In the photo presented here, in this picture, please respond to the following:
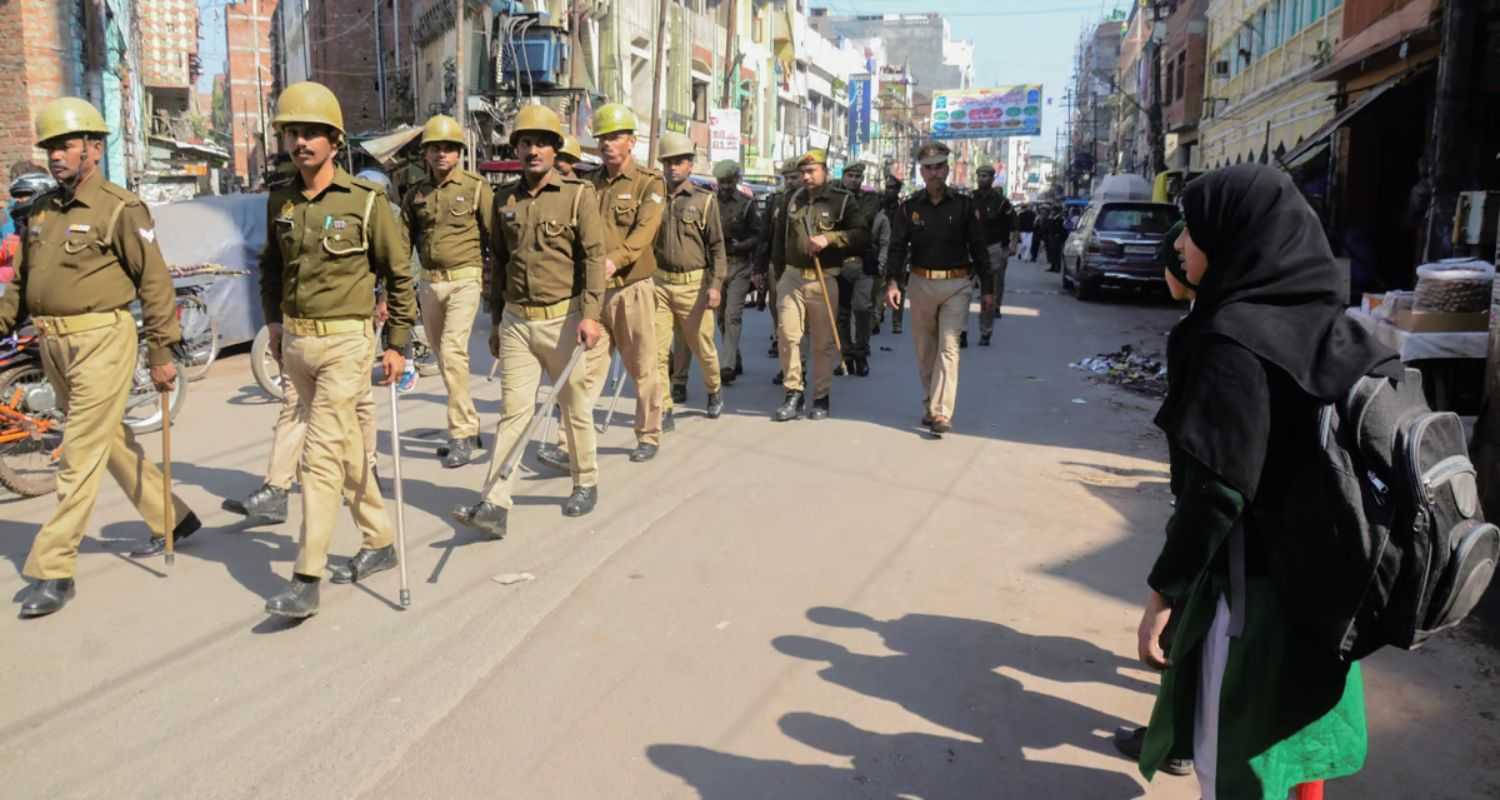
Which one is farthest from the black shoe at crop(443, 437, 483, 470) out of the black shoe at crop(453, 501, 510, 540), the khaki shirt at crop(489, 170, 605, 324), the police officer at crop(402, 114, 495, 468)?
the black shoe at crop(453, 501, 510, 540)

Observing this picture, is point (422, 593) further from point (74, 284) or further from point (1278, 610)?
point (1278, 610)

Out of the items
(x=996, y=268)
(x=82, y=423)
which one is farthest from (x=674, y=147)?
Result: (x=996, y=268)

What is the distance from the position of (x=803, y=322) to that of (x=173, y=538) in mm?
5004

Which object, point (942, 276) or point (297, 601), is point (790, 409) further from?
point (297, 601)

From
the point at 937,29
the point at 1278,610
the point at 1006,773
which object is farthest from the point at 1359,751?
the point at 937,29

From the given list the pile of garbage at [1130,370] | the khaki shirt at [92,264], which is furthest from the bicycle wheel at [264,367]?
the pile of garbage at [1130,370]

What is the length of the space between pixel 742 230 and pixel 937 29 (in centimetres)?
11528

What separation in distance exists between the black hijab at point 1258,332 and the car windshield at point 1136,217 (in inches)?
757

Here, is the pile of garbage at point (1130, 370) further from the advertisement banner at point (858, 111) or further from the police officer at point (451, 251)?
the advertisement banner at point (858, 111)

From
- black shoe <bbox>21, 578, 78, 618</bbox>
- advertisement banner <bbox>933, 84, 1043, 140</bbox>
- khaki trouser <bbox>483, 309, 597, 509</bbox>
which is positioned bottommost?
black shoe <bbox>21, 578, 78, 618</bbox>

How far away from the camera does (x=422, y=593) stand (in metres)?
5.27

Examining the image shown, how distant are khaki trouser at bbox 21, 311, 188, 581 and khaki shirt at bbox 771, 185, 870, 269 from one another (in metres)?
5.05

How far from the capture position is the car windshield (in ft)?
68.8

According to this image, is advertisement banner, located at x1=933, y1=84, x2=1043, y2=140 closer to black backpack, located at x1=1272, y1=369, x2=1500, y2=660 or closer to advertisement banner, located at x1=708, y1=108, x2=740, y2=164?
advertisement banner, located at x1=708, y1=108, x2=740, y2=164
